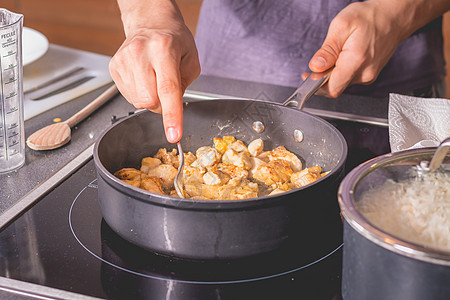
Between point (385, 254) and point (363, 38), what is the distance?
0.71m

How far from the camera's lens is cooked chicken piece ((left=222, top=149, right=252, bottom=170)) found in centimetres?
92

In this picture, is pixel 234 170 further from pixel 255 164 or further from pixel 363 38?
pixel 363 38

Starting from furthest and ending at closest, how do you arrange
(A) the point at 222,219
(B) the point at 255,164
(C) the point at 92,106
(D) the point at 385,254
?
(C) the point at 92,106 → (B) the point at 255,164 → (A) the point at 222,219 → (D) the point at 385,254

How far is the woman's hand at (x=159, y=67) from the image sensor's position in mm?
825

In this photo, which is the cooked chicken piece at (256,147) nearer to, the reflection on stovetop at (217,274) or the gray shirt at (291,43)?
the reflection on stovetop at (217,274)

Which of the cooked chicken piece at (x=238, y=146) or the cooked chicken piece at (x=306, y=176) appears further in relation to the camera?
the cooked chicken piece at (x=238, y=146)

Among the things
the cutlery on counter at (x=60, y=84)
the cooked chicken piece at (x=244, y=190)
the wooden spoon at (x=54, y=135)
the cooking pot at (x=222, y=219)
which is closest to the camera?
the cooking pot at (x=222, y=219)

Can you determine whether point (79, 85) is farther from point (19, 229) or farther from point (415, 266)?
point (415, 266)

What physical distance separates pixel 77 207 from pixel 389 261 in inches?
21.2

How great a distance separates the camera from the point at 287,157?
957mm

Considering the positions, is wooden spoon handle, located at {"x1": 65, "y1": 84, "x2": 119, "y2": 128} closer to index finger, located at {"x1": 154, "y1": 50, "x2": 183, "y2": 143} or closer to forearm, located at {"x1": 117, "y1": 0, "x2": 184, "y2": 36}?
forearm, located at {"x1": 117, "y1": 0, "x2": 184, "y2": 36}

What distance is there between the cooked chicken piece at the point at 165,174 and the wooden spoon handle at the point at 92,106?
0.31 m

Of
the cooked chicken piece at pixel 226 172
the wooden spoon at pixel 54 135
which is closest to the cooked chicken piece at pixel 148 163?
the cooked chicken piece at pixel 226 172

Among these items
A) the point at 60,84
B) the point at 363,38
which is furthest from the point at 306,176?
the point at 60,84
